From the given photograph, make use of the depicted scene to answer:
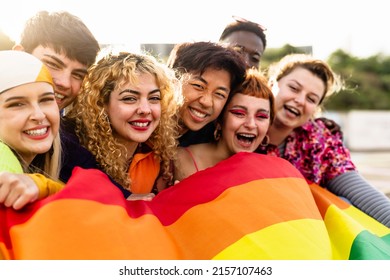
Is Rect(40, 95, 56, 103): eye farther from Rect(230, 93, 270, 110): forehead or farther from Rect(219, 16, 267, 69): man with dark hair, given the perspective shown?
Rect(219, 16, 267, 69): man with dark hair

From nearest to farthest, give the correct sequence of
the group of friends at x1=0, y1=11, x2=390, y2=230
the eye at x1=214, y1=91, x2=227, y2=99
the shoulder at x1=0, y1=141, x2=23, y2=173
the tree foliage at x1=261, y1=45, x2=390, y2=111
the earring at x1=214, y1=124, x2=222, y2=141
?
1. the shoulder at x1=0, y1=141, x2=23, y2=173
2. the group of friends at x1=0, y1=11, x2=390, y2=230
3. the eye at x1=214, y1=91, x2=227, y2=99
4. the earring at x1=214, y1=124, x2=222, y2=141
5. the tree foliage at x1=261, y1=45, x2=390, y2=111

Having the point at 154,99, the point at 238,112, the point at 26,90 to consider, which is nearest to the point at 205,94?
the point at 238,112

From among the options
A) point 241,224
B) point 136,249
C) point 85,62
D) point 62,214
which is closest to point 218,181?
point 241,224

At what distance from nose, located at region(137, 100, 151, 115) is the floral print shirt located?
102 centimetres

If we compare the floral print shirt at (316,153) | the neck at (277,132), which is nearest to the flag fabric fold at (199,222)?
the floral print shirt at (316,153)

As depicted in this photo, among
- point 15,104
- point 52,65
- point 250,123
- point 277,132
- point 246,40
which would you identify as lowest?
point 277,132

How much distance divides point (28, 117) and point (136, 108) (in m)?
0.60

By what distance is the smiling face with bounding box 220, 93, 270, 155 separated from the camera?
9.48 feet

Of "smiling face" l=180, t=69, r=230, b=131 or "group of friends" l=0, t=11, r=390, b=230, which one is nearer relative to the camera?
"group of friends" l=0, t=11, r=390, b=230

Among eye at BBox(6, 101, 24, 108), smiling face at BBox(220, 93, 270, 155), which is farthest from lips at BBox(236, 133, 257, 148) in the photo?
eye at BBox(6, 101, 24, 108)

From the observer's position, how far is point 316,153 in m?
3.32

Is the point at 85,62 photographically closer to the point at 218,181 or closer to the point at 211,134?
the point at 211,134

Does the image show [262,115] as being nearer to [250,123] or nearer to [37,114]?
[250,123]

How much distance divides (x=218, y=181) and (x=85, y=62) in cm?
115
